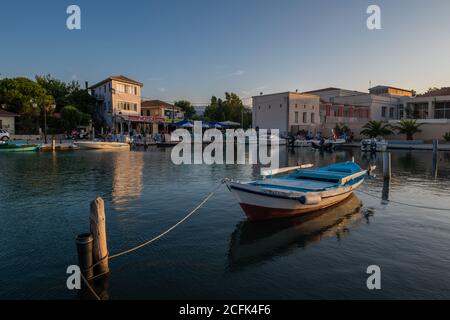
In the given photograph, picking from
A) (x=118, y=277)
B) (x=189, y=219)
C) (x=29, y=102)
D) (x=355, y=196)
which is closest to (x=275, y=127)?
(x=29, y=102)

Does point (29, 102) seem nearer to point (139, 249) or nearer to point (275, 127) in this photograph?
point (275, 127)

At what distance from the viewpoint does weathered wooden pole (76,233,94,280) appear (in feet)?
22.6

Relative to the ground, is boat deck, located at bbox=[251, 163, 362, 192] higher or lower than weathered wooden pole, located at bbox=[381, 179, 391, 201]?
higher

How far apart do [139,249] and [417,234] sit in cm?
851

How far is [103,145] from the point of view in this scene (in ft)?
141

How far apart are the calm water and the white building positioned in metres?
44.9

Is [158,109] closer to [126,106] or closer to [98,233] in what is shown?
[126,106]

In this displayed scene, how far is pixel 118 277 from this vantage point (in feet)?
24.6

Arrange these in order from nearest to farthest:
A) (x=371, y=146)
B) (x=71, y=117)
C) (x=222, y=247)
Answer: (x=222, y=247) < (x=371, y=146) < (x=71, y=117)

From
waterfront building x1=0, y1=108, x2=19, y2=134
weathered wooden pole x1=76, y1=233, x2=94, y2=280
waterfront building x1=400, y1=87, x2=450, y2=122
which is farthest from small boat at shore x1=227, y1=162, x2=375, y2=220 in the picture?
waterfront building x1=400, y1=87, x2=450, y2=122

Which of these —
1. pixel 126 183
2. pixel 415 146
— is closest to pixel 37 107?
pixel 126 183

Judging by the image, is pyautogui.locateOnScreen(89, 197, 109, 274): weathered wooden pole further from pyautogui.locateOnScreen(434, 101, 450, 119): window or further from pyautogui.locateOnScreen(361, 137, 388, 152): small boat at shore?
pyautogui.locateOnScreen(434, 101, 450, 119): window

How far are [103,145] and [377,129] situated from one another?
40.6m

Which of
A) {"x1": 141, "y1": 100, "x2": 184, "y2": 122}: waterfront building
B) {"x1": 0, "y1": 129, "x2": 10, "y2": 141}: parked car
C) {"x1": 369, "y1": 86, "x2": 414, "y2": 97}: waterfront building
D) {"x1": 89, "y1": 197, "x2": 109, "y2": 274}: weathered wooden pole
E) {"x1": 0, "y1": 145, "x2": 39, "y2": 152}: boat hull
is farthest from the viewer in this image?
{"x1": 369, "y1": 86, "x2": 414, "y2": 97}: waterfront building
